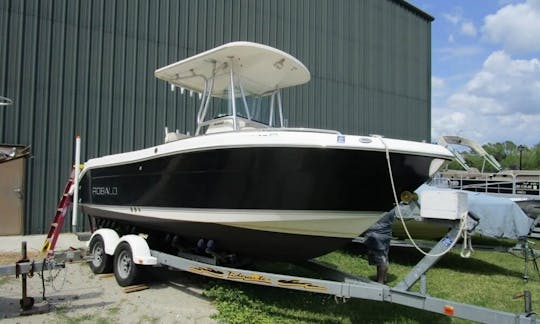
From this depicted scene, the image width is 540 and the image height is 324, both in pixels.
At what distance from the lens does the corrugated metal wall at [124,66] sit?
32.1 feet

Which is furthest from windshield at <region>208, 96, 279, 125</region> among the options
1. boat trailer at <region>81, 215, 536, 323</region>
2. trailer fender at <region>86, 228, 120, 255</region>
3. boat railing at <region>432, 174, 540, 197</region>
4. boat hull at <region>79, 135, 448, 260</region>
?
boat railing at <region>432, 174, 540, 197</region>

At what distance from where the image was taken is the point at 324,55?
1532 centimetres

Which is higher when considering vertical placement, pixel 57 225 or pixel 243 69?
pixel 243 69

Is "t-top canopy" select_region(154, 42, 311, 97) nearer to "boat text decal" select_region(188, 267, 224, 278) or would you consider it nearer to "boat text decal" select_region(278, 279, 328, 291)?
"boat text decal" select_region(188, 267, 224, 278)

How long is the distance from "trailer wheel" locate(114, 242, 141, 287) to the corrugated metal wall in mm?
4832

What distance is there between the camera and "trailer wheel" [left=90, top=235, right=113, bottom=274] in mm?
6258

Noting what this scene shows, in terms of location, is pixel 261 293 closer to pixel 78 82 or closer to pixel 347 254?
pixel 347 254

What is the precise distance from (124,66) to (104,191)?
5128 mm

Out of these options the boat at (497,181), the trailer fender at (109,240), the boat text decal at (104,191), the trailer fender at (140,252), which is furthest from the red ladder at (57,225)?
the boat at (497,181)

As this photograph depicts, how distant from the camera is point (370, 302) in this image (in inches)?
207

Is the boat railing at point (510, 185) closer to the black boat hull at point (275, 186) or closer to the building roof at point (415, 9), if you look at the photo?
the building roof at point (415, 9)

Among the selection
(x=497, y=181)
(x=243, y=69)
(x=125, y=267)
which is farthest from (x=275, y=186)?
(x=497, y=181)

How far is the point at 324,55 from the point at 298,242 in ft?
38.2

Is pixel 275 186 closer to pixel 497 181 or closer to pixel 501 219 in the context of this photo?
pixel 501 219
